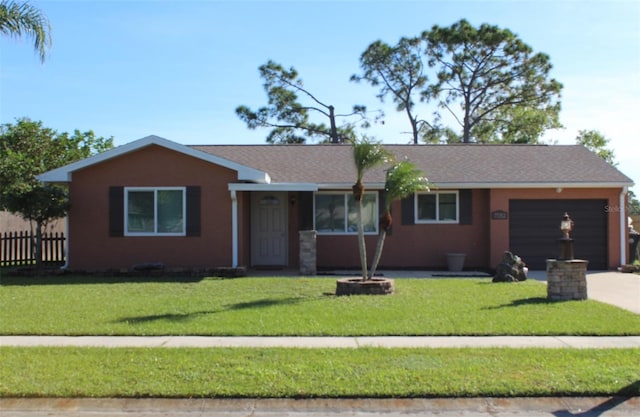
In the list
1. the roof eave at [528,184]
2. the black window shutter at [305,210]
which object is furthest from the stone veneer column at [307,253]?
the roof eave at [528,184]

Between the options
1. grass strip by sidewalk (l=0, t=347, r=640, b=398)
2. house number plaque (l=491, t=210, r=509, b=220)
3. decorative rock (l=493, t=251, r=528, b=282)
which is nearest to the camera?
grass strip by sidewalk (l=0, t=347, r=640, b=398)

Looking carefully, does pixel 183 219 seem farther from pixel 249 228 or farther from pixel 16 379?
pixel 16 379

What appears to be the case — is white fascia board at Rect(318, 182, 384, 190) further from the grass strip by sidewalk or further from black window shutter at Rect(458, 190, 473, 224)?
the grass strip by sidewalk

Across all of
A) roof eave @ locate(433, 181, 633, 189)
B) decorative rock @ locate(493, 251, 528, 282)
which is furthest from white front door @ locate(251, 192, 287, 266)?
decorative rock @ locate(493, 251, 528, 282)

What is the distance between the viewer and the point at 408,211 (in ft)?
58.7

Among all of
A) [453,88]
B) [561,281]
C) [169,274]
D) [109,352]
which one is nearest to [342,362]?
[109,352]

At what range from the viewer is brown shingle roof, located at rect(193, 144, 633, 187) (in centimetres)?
1788

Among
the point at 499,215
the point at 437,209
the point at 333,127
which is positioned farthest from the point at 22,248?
the point at 333,127

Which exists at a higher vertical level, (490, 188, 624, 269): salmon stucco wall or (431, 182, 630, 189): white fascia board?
(431, 182, 630, 189): white fascia board

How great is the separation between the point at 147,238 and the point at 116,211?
1.09m

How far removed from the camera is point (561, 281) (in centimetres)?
1146

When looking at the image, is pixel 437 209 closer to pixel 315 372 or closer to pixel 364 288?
pixel 364 288

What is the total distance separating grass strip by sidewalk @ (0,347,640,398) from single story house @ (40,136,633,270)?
28.2ft

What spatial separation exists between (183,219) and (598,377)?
11.8 meters
